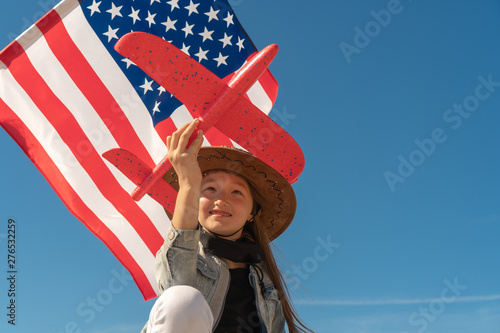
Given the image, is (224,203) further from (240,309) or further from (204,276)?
(240,309)

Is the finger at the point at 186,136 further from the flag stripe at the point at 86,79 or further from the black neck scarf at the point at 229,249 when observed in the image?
the flag stripe at the point at 86,79

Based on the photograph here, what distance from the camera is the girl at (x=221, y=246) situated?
168 centimetres

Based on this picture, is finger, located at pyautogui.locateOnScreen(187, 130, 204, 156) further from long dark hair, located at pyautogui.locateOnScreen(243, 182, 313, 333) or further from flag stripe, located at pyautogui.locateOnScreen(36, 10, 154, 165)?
flag stripe, located at pyautogui.locateOnScreen(36, 10, 154, 165)

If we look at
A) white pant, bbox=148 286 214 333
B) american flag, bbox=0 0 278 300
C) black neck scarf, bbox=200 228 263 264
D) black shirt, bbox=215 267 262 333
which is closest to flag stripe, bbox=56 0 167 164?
american flag, bbox=0 0 278 300

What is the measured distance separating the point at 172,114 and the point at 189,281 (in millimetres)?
2941

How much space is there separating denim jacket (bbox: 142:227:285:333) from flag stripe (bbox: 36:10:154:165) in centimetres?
242

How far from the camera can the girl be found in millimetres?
1677

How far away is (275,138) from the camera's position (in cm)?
295

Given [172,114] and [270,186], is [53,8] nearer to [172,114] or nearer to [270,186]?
[172,114]

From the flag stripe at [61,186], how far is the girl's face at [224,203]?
2.04 metres

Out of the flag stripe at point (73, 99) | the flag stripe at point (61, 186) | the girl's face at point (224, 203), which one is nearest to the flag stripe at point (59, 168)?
the flag stripe at point (61, 186)

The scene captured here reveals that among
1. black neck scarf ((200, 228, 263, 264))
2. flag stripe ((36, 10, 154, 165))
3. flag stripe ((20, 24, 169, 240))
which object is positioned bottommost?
black neck scarf ((200, 228, 263, 264))

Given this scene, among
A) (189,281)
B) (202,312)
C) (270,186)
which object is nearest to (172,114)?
(270,186)

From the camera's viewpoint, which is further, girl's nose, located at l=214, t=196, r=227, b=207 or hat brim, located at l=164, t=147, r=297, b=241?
hat brim, located at l=164, t=147, r=297, b=241
